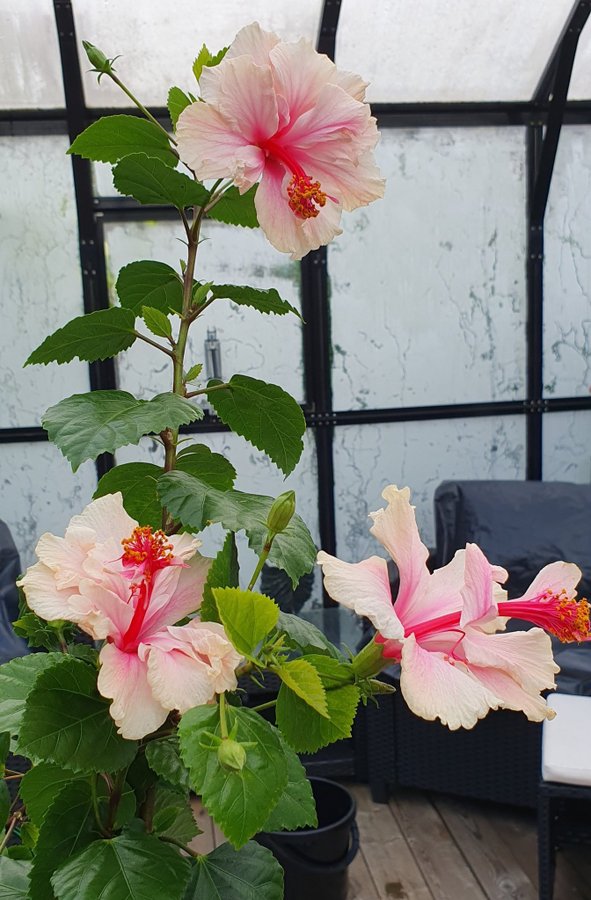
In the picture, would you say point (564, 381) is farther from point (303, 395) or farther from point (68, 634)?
point (68, 634)

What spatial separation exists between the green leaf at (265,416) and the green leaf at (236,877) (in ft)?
0.79

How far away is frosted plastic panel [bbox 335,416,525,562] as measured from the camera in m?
3.45

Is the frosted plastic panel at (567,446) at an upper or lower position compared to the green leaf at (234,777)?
lower

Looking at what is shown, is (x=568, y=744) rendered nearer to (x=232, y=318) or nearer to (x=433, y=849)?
(x=433, y=849)

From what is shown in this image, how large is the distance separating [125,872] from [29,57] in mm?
3079

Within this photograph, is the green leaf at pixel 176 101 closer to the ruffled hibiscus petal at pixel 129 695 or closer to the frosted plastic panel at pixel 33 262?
the ruffled hibiscus petal at pixel 129 695

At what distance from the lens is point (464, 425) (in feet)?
11.4

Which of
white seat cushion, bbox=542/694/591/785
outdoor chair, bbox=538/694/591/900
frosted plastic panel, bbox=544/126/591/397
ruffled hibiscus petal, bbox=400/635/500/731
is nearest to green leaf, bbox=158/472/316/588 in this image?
ruffled hibiscus petal, bbox=400/635/500/731

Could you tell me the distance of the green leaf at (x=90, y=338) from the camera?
1.88 feet

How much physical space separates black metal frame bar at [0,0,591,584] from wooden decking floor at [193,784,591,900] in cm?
115

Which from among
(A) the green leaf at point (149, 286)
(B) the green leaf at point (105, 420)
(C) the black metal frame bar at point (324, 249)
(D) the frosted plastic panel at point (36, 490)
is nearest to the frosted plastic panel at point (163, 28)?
(C) the black metal frame bar at point (324, 249)

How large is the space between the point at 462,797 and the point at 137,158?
2.53 meters

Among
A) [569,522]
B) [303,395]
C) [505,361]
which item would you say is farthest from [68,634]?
[505,361]

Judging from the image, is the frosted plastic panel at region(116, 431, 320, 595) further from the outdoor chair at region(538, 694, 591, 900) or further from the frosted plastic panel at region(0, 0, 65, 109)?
the outdoor chair at region(538, 694, 591, 900)
